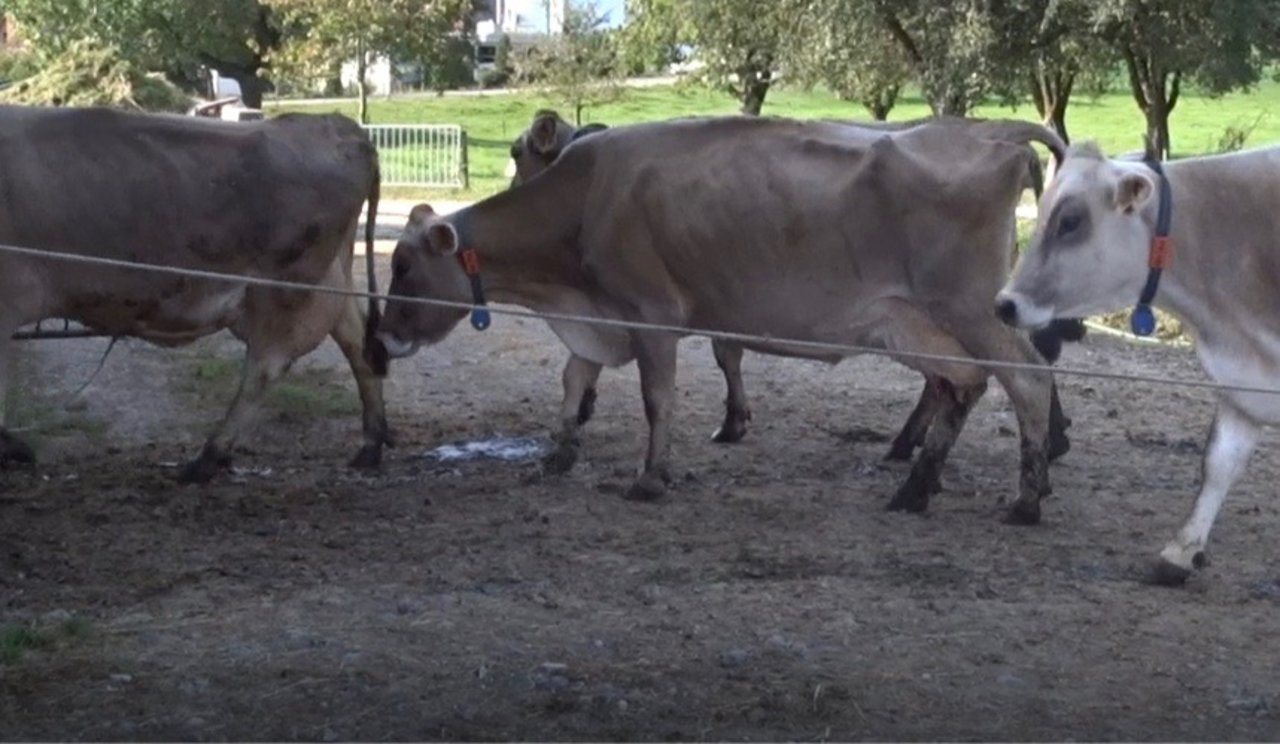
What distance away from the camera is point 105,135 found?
973cm

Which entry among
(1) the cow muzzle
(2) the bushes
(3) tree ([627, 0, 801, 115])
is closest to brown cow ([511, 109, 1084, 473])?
(1) the cow muzzle

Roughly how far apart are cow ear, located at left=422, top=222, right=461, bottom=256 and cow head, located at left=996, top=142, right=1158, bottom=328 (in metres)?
3.17

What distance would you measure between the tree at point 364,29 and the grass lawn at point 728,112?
2.73m

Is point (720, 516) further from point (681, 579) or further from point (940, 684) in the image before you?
point (940, 684)

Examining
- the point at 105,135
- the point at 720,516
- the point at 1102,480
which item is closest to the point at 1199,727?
the point at 720,516

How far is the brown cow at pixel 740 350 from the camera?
9742mm

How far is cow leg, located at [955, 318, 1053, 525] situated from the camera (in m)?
9.24

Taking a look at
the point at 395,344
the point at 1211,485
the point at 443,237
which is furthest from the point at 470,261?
the point at 1211,485

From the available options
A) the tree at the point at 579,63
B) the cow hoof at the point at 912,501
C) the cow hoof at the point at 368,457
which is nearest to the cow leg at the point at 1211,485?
the cow hoof at the point at 912,501

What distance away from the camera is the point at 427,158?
122 ft

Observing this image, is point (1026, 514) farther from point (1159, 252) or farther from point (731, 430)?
point (731, 430)

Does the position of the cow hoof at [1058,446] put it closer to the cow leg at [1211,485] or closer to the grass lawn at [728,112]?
the cow leg at [1211,485]

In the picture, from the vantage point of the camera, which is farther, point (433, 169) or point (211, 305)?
point (433, 169)

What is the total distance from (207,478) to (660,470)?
87.1 inches
